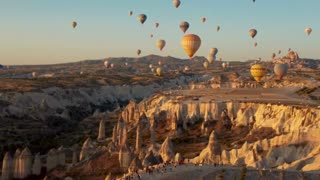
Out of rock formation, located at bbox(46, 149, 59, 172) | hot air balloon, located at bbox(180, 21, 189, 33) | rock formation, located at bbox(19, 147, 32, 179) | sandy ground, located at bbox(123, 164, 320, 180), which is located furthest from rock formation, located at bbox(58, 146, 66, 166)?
hot air balloon, located at bbox(180, 21, 189, 33)

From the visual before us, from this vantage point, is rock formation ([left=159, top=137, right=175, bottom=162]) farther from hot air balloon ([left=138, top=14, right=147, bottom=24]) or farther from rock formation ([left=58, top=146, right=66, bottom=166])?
hot air balloon ([left=138, top=14, right=147, bottom=24])

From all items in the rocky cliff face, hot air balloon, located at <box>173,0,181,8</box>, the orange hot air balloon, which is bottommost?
the rocky cliff face

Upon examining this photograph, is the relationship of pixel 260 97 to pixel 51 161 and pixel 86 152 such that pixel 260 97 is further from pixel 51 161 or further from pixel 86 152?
pixel 51 161

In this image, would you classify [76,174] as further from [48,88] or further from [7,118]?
[48,88]

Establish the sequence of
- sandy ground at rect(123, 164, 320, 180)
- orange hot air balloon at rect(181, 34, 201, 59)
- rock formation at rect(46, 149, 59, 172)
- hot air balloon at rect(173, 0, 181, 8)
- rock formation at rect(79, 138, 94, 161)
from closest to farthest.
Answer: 1. sandy ground at rect(123, 164, 320, 180)
2. rock formation at rect(46, 149, 59, 172)
3. rock formation at rect(79, 138, 94, 161)
4. orange hot air balloon at rect(181, 34, 201, 59)
5. hot air balloon at rect(173, 0, 181, 8)

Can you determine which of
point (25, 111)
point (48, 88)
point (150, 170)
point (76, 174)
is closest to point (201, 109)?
point (76, 174)

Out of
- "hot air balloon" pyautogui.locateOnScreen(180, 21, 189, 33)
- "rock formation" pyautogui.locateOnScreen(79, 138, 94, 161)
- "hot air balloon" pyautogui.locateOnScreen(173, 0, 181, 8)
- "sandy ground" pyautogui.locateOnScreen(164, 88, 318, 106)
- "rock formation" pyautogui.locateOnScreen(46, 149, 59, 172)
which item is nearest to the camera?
"rock formation" pyautogui.locateOnScreen(46, 149, 59, 172)

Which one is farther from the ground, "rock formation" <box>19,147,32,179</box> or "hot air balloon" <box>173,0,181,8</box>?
"hot air balloon" <box>173,0,181,8</box>
